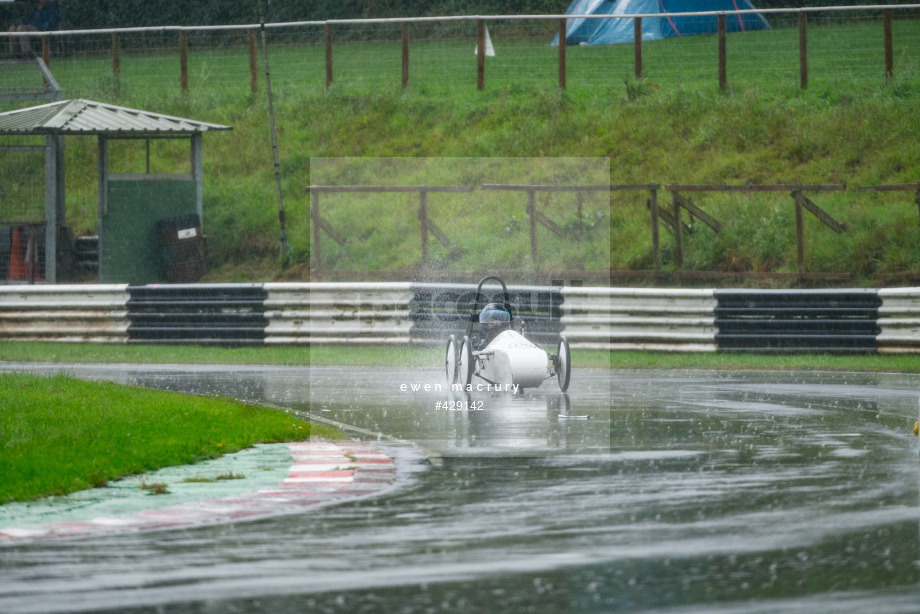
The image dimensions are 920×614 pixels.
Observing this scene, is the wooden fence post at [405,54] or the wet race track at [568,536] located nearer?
the wet race track at [568,536]

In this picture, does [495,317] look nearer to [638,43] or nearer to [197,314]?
[197,314]

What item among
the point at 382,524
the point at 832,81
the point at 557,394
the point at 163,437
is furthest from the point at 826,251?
the point at 382,524

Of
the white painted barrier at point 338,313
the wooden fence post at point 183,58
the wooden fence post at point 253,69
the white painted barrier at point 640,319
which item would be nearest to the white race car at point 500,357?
the white painted barrier at point 640,319

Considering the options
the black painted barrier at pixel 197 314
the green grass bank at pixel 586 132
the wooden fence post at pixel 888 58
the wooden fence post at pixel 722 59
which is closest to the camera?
the black painted barrier at pixel 197 314

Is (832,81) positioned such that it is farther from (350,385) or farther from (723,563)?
(723,563)

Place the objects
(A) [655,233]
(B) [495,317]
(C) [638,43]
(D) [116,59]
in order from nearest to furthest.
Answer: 1. (B) [495,317]
2. (A) [655,233]
3. (C) [638,43]
4. (D) [116,59]

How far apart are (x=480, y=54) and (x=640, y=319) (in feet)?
49.5

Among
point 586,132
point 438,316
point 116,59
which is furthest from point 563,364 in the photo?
point 116,59

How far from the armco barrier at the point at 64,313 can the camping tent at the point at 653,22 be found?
1653 cm

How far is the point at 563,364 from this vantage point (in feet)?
49.3

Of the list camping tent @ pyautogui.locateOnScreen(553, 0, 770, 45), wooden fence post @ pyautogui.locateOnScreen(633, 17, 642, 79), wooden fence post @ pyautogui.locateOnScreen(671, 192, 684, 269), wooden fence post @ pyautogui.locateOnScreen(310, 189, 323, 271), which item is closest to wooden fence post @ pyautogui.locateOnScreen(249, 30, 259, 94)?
camping tent @ pyautogui.locateOnScreen(553, 0, 770, 45)

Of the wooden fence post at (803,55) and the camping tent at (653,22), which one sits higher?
the camping tent at (653,22)

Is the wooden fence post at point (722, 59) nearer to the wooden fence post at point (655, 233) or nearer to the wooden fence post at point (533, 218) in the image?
the wooden fence post at point (655, 233)

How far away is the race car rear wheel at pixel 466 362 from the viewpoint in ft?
48.3
